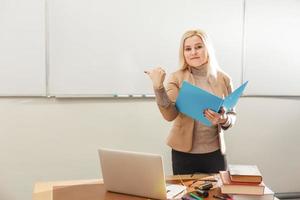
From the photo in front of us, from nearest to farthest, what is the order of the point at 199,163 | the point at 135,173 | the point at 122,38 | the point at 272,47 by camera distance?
the point at 135,173 < the point at 199,163 < the point at 122,38 < the point at 272,47

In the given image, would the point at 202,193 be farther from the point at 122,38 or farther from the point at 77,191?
the point at 122,38

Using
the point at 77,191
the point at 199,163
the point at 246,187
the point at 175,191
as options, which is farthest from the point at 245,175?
the point at 77,191

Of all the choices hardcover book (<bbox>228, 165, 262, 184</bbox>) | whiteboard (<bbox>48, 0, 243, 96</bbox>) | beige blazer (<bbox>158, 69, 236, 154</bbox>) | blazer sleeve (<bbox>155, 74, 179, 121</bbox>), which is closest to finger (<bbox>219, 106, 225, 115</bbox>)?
beige blazer (<bbox>158, 69, 236, 154</bbox>)

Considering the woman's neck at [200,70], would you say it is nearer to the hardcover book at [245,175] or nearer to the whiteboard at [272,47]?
the hardcover book at [245,175]

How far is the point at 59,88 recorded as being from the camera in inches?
101

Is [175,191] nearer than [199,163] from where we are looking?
Yes

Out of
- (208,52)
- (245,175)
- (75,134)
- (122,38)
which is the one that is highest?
(122,38)

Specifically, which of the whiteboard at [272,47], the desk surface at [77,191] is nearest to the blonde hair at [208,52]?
the desk surface at [77,191]

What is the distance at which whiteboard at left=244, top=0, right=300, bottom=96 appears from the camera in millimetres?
2896

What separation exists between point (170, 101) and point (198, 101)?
0.20 m

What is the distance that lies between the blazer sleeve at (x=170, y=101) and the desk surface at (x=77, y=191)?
1.14ft

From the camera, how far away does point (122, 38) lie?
2.64 meters

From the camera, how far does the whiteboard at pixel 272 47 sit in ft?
9.50

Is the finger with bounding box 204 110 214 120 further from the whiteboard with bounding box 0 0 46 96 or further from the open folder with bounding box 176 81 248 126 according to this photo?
the whiteboard with bounding box 0 0 46 96
